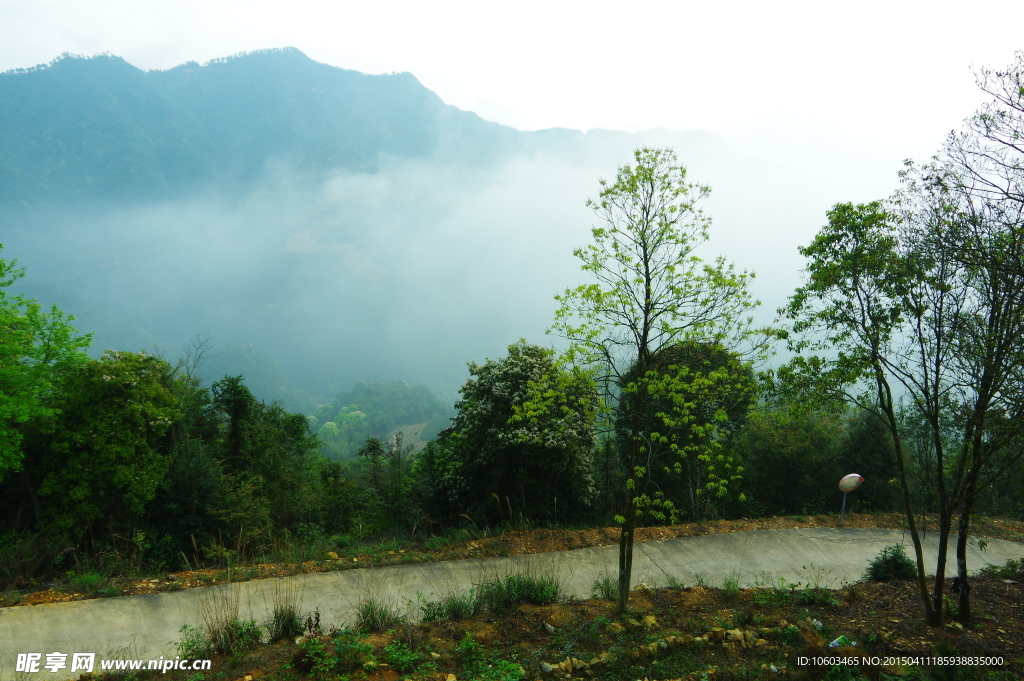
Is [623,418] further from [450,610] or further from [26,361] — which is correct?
[26,361]

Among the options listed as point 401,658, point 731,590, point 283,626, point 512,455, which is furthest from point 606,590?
point 512,455

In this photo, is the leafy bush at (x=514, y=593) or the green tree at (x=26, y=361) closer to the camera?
the leafy bush at (x=514, y=593)

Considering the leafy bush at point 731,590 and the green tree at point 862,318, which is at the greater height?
the green tree at point 862,318

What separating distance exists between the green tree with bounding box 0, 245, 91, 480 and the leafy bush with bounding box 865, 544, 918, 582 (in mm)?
14222

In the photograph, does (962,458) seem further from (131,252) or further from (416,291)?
(131,252)

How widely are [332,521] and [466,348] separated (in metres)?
162

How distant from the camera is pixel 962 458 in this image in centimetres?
577

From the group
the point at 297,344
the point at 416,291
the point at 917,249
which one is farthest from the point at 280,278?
the point at 917,249

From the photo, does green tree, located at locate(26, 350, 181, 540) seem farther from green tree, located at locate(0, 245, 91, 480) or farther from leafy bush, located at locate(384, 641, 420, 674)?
leafy bush, located at locate(384, 641, 420, 674)

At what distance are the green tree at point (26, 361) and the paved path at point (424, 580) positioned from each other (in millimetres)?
3760

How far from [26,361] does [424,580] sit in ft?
30.1

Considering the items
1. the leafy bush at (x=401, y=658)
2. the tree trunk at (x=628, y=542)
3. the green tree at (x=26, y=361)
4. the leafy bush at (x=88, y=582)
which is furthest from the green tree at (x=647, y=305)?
the green tree at (x=26, y=361)

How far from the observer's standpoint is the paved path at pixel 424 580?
5633 millimetres

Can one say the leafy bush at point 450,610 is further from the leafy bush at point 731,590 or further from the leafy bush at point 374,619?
the leafy bush at point 731,590
